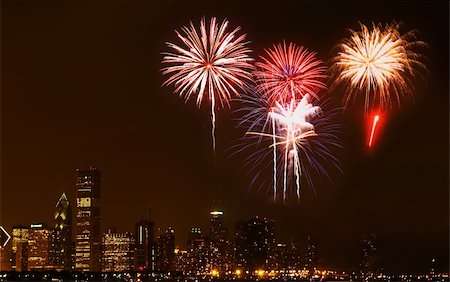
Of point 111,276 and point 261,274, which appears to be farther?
point 111,276

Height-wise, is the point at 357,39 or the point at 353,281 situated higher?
the point at 357,39

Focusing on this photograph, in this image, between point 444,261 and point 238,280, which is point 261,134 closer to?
point 444,261

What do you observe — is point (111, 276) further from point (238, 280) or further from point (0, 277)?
point (0, 277)

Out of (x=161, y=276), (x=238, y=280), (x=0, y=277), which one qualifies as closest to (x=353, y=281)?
(x=238, y=280)

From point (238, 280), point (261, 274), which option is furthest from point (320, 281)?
point (238, 280)

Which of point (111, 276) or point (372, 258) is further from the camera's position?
point (111, 276)

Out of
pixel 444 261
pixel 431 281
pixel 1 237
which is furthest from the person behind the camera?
pixel 431 281

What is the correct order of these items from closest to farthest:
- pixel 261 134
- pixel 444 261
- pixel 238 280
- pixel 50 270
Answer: pixel 261 134 < pixel 444 261 < pixel 50 270 < pixel 238 280

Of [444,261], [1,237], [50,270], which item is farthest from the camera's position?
[50,270]

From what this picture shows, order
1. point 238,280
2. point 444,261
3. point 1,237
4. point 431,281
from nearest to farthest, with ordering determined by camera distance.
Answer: point 1,237 → point 444,261 → point 431,281 → point 238,280
